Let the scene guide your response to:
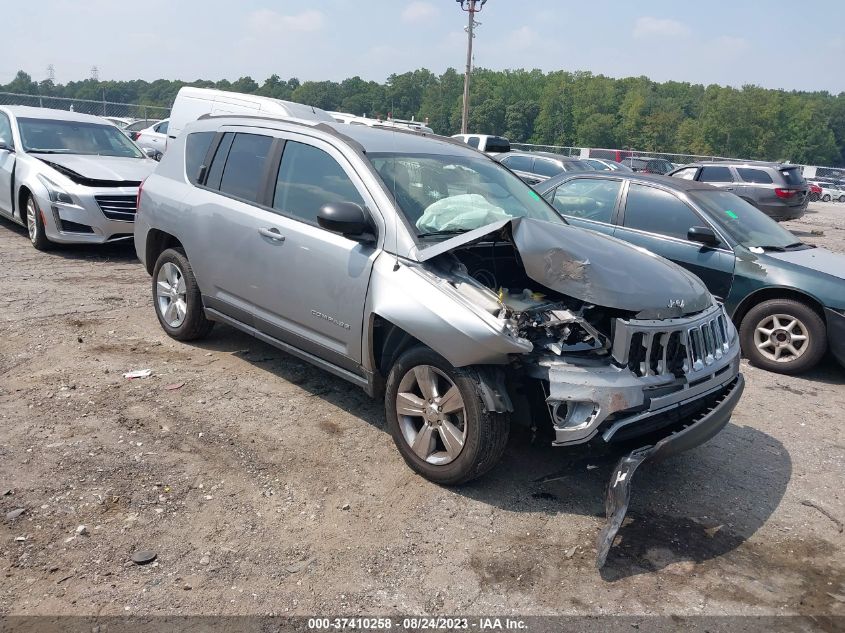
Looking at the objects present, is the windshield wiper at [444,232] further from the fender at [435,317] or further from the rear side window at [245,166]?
the rear side window at [245,166]

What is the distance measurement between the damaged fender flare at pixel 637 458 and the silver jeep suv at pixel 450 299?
14mm

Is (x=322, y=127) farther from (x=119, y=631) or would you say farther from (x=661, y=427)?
(x=119, y=631)

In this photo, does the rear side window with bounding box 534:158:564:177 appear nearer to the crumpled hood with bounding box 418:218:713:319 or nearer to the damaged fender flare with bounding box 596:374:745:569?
the crumpled hood with bounding box 418:218:713:319

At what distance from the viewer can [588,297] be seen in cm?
358

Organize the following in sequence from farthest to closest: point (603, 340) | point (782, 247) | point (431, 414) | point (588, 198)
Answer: point (588, 198)
point (782, 247)
point (431, 414)
point (603, 340)

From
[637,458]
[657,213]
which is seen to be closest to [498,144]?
[657,213]

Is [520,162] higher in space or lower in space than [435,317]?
higher

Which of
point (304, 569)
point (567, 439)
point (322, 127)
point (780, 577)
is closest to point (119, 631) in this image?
point (304, 569)

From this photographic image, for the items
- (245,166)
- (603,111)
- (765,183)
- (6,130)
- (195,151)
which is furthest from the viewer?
(603,111)

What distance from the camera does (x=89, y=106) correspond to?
2930 centimetres

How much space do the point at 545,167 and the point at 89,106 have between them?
71.4ft

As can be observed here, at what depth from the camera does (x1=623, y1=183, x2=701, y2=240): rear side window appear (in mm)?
6959

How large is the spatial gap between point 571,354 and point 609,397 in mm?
312

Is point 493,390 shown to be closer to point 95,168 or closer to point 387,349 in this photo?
point 387,349
